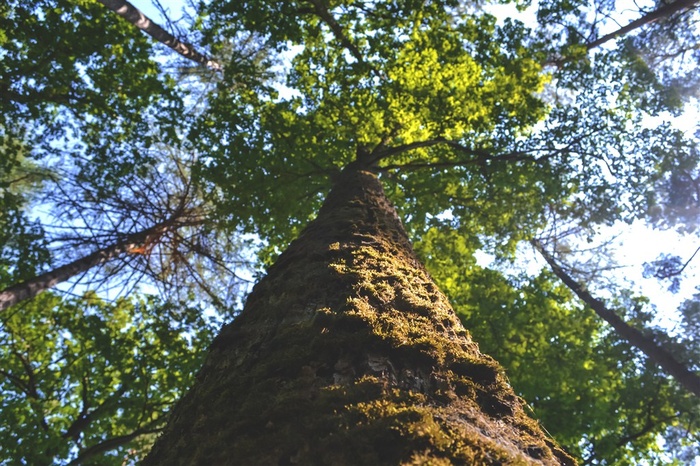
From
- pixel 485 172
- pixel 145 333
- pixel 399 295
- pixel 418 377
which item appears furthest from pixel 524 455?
pixel 145 333

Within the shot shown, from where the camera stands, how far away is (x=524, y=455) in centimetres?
166

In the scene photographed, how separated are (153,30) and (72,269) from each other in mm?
6058

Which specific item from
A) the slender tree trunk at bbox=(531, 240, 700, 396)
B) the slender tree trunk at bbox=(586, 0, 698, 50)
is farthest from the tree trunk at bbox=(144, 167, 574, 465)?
the slender tree trunk at bbox=(586, 0, 698, 50)

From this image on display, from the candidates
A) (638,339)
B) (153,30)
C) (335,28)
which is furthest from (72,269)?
(638,339)

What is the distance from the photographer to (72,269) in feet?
30.5

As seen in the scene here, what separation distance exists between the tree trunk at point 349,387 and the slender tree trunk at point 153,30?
9085mm

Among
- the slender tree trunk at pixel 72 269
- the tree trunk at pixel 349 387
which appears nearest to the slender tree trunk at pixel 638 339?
the tree trunk at pixel 349 387

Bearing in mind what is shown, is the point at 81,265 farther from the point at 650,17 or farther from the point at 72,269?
the point at 650,17

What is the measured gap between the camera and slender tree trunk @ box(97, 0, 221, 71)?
9.53m

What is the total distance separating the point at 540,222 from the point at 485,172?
276 cm

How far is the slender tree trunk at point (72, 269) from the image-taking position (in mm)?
7977

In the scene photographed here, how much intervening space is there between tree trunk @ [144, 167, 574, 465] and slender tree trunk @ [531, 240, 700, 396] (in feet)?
34.1

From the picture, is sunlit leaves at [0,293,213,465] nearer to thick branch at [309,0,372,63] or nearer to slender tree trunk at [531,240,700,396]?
thick branch at [309,0,372,63]

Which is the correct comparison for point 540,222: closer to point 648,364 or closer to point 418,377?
point 648,364
